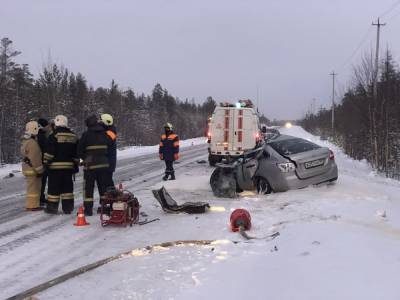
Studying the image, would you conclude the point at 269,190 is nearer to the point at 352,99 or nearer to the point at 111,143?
the point at 111,143

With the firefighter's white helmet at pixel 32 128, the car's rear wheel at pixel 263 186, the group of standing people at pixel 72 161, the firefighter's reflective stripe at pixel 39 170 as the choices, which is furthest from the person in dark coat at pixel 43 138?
the car's rear wheel at pixel 263 186

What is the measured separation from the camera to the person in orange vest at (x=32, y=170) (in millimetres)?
9742

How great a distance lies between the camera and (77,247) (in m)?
6.90

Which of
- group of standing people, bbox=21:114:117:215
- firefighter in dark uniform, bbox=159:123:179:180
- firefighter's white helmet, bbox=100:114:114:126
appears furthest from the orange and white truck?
group of standing people, bbox=21:114:117:215

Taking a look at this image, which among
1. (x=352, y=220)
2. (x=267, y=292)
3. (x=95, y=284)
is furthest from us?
(x=352, y=220)

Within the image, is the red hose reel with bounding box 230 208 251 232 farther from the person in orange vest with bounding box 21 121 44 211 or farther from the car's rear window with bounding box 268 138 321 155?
the person in orange vest with bounding box 21 121 44 211

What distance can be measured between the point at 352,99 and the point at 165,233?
23.5 m

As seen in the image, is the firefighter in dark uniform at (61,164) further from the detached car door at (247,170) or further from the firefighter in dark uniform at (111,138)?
the detached car door at (247,170)

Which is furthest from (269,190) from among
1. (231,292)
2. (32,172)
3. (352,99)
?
(352,99)

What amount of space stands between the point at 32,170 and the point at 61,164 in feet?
3.07

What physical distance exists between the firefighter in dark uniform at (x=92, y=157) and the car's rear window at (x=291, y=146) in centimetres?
426

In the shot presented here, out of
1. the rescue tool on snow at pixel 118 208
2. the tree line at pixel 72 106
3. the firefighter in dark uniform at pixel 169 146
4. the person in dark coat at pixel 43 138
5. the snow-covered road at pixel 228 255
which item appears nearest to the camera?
the snow-covered road at pixel 228 255

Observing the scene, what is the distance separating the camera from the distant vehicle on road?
10805 mm

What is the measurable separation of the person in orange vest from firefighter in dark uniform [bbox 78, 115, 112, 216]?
4.18 ft
